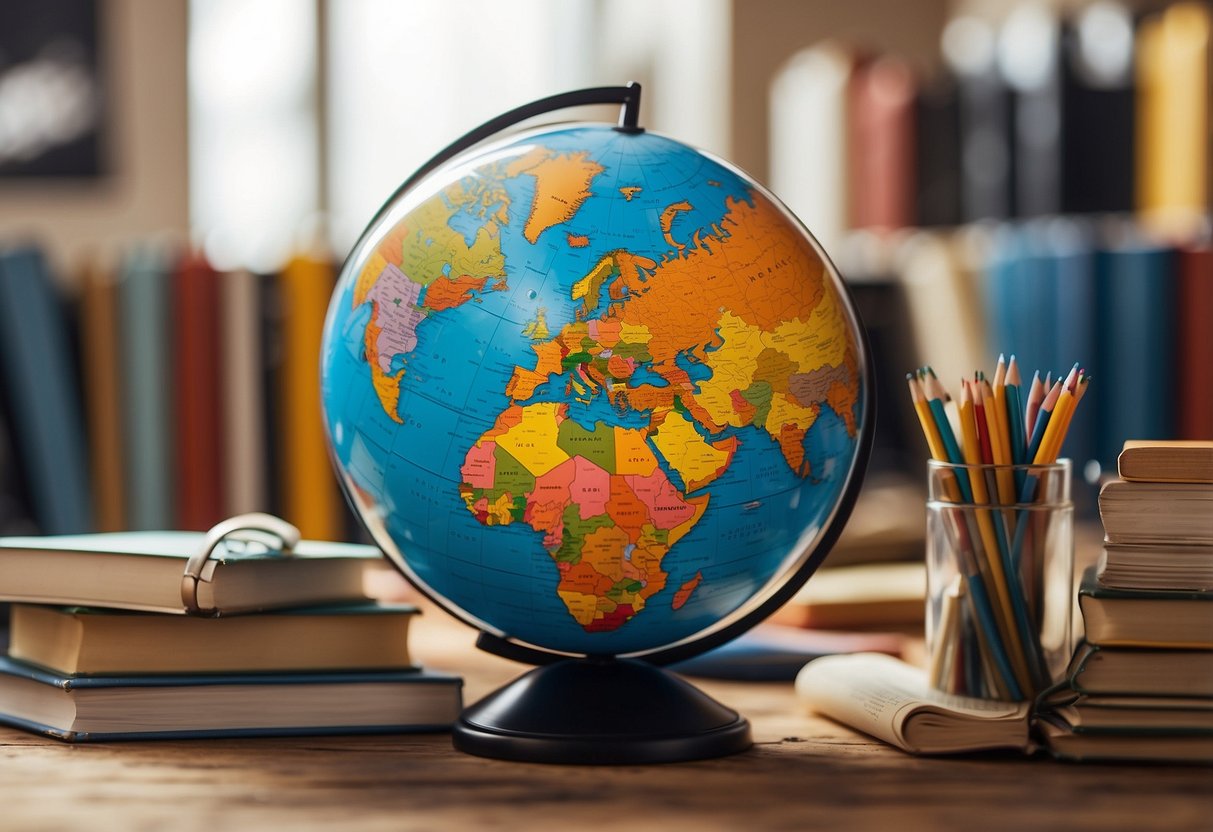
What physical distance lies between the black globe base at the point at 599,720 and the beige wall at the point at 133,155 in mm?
4015

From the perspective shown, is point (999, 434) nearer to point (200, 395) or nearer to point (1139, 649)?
point (1139, 649)

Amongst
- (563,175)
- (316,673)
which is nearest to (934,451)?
(563,175)

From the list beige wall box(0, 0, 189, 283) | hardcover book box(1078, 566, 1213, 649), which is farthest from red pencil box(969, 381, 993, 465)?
beige wall box(0, 0, 189, 283)

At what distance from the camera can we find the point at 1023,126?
291 cm

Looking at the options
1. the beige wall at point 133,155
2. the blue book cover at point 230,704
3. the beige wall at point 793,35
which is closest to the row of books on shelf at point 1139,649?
the blue book cover at point 230,704

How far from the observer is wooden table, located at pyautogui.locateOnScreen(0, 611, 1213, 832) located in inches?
31.1

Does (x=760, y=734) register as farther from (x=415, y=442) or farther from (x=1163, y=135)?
(x=1163, y=135)

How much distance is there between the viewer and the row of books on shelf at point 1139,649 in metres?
0.92

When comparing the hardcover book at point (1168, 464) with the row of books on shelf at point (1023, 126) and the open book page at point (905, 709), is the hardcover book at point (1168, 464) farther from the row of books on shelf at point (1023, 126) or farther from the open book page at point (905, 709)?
the row of books on shelf at point (1023, 126)

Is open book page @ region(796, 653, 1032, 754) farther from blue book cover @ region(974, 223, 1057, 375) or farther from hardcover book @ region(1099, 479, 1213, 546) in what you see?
blue book cover @ region(974, 223, 1057, 375)

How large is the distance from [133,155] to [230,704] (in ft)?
13.3

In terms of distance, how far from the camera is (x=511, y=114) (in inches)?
39.5

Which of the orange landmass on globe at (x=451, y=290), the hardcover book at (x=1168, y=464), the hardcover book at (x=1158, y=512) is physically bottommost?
the hardcover book at (x=1158, y=512)

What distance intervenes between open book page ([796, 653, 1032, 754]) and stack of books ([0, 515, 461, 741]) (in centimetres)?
26
